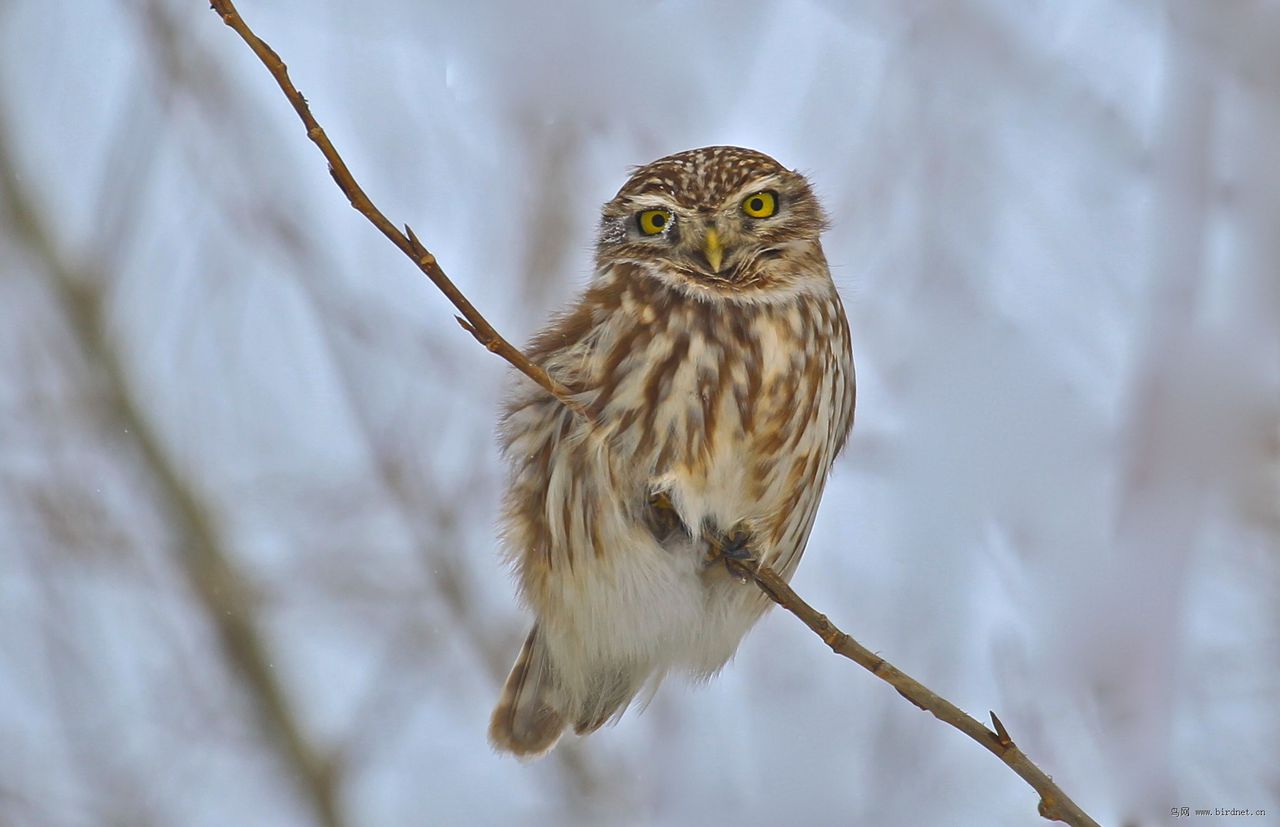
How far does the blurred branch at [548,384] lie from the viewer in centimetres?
258

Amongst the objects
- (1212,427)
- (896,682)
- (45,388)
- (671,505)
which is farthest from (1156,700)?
(45,388)

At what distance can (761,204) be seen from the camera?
4.32 metres

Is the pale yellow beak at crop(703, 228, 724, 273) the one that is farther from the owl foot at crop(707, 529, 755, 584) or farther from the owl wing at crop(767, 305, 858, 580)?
the owl foot at crop(707, 529, 755, 584)

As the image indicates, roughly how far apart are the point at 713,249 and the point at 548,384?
3.99ft

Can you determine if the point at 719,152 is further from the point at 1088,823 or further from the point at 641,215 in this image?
the point at 1088,823

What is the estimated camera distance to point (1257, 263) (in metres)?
3.05

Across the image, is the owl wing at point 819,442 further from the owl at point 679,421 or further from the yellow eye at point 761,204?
the yellow eye at point 761,204

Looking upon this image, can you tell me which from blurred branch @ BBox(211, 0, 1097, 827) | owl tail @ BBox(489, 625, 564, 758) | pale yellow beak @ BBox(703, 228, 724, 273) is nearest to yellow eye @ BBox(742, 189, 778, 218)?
pale yellow beak @ BBox(703, 228, 724, 273)

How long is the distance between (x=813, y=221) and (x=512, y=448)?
121 centimetres

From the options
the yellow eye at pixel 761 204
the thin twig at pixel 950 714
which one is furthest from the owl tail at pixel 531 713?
the thin twig at pixel 950 714

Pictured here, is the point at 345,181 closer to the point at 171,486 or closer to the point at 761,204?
the point at 761,204

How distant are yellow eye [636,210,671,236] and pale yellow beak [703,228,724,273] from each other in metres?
0.15

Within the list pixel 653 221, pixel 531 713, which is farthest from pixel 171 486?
pixel 653 221

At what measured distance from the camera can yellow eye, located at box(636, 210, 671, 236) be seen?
4215 millimetres
